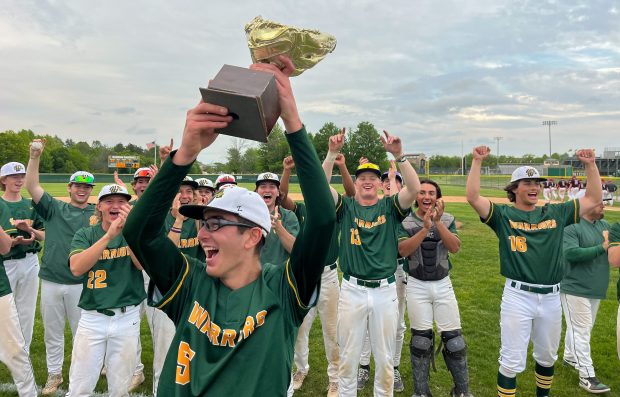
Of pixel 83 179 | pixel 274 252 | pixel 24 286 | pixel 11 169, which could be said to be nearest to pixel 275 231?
pixel 274 252

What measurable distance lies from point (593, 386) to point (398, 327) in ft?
8.39

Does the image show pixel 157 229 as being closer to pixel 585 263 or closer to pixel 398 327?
pixel 398 327

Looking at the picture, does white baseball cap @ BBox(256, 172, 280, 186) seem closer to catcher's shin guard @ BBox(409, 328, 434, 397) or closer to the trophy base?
catcher's shin guard @ BBox(409, 328, 434, 397)

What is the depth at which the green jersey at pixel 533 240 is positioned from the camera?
4809 mm

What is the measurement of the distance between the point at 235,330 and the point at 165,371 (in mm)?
427

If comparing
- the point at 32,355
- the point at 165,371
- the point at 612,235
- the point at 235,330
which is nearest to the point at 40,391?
the point at 32,355

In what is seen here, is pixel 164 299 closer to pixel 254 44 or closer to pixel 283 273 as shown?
pixel 283 273

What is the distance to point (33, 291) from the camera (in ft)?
20.1

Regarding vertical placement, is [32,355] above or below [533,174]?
below

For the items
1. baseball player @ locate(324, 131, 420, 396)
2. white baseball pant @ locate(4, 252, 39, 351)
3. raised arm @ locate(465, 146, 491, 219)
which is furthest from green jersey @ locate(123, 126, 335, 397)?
white baseball pant @ locate(4, 252, 39, 351)

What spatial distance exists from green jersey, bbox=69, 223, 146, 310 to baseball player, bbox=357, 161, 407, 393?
9.45 ft

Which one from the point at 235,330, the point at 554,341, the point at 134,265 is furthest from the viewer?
the point at 554,341

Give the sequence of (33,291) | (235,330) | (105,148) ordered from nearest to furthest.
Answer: (235,330)
(33,291)
(105,148)

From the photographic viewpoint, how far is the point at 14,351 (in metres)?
4.41
